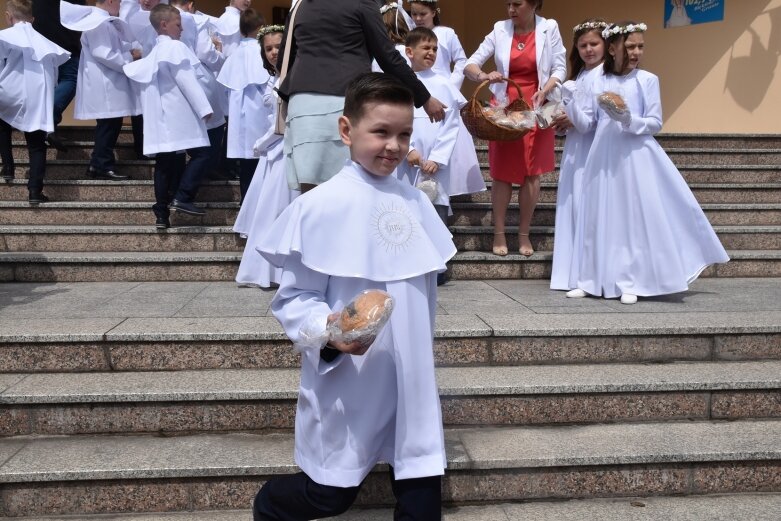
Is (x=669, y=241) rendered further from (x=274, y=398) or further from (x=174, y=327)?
(x=174, y=327)

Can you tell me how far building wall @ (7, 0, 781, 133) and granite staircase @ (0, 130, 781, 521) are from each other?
5.85m

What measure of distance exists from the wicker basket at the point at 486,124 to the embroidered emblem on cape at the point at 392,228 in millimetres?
2943

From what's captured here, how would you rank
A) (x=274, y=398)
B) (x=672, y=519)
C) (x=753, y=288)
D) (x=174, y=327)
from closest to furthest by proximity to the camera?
(x=672, y=519), (x=274, y=398), (x=174, y=327), (x=753, y=288)

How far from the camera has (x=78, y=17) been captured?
21.7ft

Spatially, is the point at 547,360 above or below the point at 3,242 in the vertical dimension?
below

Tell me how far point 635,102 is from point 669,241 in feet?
3.31

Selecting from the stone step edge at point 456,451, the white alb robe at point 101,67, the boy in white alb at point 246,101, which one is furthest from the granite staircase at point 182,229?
the stone step edge at point 456,451

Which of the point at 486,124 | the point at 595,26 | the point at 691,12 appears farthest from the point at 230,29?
the point at 691,12

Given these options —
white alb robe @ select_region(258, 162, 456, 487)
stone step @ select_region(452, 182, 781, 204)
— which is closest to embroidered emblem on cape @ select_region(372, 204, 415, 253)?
white alb robe @ select_region(258, 162, 456, 487)

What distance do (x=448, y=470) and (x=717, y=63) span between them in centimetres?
899

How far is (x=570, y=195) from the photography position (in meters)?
5.34

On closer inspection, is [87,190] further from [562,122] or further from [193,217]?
[562,122]

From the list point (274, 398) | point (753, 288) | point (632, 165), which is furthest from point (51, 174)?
point (753, 288)

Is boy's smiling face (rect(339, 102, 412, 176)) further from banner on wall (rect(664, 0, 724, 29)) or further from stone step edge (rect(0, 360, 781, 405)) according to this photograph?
banner on wall (rect(664, 0, 724, 29))
